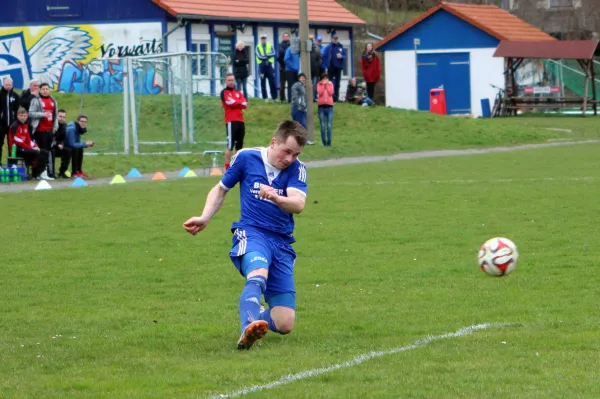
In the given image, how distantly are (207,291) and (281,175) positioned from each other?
8.33ft

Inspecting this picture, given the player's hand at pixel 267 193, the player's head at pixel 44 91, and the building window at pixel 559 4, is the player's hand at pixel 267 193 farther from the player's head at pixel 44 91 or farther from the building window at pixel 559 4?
the building window at pixel 559 4

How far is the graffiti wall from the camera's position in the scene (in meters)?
44.1

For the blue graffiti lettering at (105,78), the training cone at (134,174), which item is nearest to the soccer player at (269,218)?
the training cone at (134,174)

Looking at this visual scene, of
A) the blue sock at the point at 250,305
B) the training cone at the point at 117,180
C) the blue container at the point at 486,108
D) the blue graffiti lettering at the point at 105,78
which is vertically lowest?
the blue sock at the point at 250,305

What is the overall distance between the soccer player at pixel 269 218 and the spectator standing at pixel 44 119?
15.6m

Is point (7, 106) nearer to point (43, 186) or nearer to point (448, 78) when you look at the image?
point (43, 186)

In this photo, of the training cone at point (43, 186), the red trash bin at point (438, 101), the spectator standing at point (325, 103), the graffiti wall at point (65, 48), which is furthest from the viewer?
the red trash bin at point (438, 101)

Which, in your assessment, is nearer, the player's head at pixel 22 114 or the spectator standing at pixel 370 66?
the player's head at pixel 22 114

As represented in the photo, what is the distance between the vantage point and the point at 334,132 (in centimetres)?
3416

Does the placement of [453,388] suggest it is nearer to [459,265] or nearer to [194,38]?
[459,265]

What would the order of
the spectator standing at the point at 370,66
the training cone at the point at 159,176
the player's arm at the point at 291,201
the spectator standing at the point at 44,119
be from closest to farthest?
the player's arm at the point at 291,201, the spectator standing at the point at 44,119, the training cone at the point at 159,176, the spectator standing at the point at 370,66

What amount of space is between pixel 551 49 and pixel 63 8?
2058 cm

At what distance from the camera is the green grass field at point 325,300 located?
6.55 m

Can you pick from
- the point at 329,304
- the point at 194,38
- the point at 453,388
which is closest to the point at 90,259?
the point at 329,304
